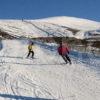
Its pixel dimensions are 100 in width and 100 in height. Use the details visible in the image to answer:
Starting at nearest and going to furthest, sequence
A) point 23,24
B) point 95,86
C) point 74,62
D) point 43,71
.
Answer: point 95,86 → point 43,71 → point 74,62 → point 23,24

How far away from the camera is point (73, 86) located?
14586 mm

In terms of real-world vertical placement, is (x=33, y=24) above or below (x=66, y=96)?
above

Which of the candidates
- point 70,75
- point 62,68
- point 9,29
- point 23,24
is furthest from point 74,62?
point 23,24

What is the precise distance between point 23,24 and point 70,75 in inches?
4152

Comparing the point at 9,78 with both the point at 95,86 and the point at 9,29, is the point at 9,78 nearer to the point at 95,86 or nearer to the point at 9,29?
the point at 95,86

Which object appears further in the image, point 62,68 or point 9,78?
point 62,68

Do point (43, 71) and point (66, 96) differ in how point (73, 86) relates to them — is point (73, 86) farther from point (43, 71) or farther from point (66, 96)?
point (43, 71)

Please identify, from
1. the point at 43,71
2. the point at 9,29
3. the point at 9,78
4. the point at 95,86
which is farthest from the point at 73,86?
the point at 9,29

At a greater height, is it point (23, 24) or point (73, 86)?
point (23, 24)

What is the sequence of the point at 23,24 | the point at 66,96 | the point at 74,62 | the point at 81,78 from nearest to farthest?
1. the point at 66,96
2. the point at 81,78
3. the point at 74,62
4. the point at 23,24

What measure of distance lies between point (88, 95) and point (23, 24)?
361 feet

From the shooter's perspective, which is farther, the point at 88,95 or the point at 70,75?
the point at 70,75

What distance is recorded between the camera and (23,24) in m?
122

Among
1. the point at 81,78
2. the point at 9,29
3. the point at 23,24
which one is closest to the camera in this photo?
the point at 81,78
